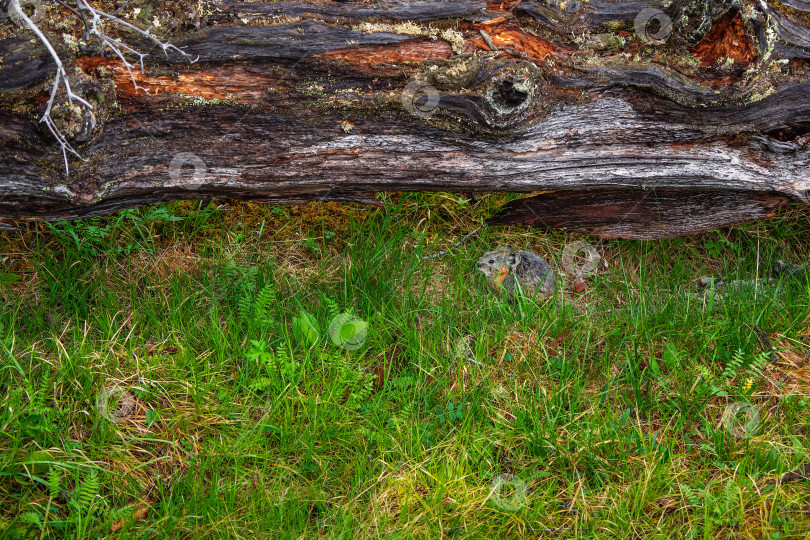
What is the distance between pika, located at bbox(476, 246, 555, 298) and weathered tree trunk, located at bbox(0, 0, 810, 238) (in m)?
0.45

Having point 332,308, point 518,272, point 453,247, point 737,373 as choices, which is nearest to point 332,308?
point 332,308

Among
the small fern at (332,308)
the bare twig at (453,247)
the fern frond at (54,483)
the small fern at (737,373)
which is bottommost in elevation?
the fern frond at (54,483)

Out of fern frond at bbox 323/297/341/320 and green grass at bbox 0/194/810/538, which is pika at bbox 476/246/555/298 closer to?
green grass at bbox 0/194/810/538

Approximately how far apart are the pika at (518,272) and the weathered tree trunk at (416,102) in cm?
45

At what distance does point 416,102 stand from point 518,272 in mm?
1220

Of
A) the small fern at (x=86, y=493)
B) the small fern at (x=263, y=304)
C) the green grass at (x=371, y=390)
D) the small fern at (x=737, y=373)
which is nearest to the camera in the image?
the small fern at (x=86, y=493)

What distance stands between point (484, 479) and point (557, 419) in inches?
19.3

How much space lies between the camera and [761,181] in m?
3.65

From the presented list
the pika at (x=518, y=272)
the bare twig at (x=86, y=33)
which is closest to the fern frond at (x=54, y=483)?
the bare twig at (x=86, y=33)

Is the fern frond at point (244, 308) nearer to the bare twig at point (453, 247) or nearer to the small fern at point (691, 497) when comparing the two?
the bare twig at point (453, 247)

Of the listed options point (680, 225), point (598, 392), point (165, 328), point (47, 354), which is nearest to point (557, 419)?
point (598, 392)

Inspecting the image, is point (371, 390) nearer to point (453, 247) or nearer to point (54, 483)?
point (453, 247)

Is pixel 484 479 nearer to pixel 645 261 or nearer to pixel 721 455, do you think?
pixel 721 455

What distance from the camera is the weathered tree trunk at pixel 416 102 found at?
318 centimetres
